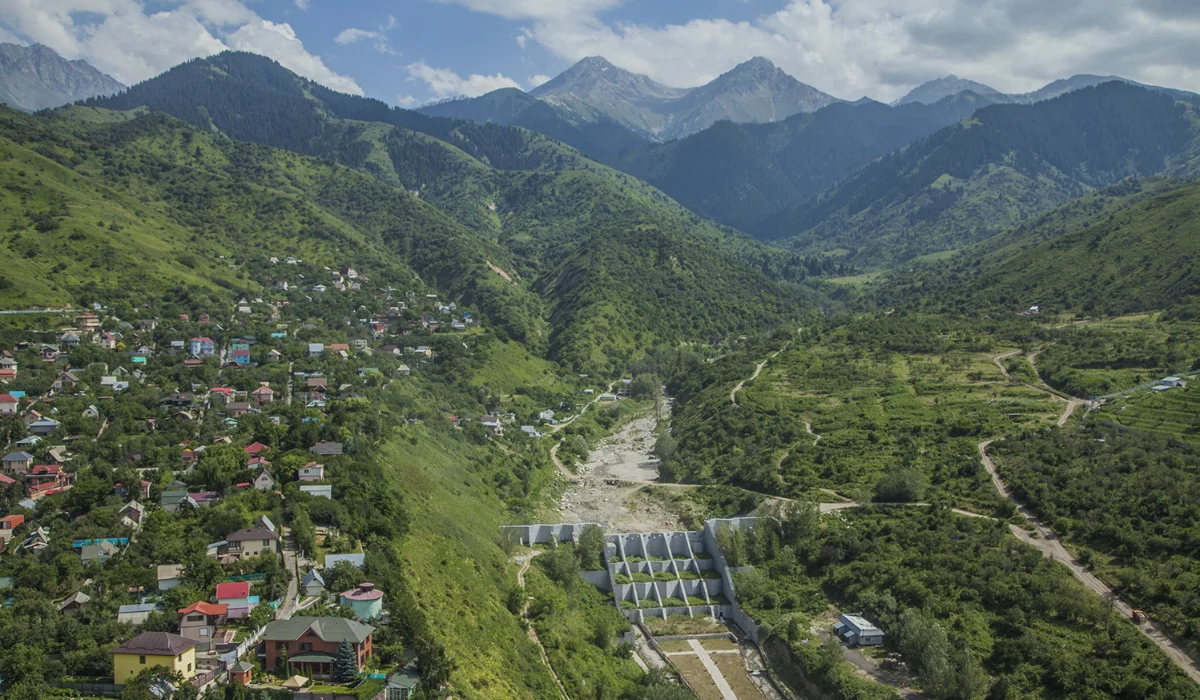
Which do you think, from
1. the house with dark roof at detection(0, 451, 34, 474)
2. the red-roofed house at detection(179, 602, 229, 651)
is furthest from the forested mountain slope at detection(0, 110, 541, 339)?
the red-roofed house at detection(179, 602, 229, 651)

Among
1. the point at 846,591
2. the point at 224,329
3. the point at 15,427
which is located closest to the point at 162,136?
the point at 224,329

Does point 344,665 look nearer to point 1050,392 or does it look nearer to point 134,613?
point 134,613

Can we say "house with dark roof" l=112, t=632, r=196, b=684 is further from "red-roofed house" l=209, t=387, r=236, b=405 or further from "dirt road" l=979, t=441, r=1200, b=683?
"dirt road" l=979, t=441, r=1200, b=683

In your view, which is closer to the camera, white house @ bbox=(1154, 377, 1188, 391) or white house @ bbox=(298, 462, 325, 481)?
white house @ bbox=(298, 462, 325, 481)

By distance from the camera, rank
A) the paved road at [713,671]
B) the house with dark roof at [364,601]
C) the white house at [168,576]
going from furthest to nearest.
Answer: the paved road at [713,671]
the white house at [168,576]
the house with dark roof at [364,601]

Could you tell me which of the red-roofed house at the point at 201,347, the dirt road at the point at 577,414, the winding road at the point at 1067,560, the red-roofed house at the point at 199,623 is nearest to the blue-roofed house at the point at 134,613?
the red-roofed house at the point at 199,623

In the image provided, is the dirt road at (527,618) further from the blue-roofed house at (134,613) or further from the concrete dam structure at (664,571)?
the blue-roofed house at (134,613)
